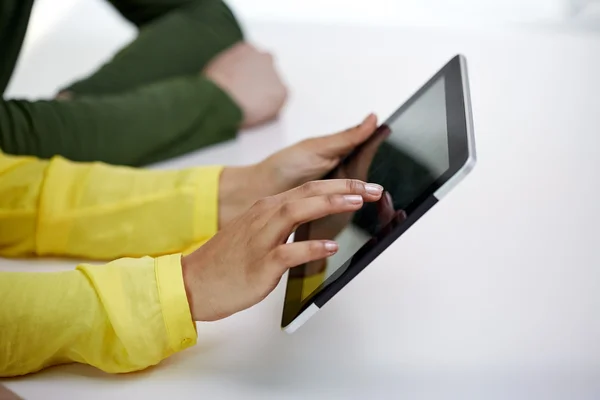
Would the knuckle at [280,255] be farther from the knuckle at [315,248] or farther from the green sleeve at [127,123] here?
the green sleeve at [127,123]

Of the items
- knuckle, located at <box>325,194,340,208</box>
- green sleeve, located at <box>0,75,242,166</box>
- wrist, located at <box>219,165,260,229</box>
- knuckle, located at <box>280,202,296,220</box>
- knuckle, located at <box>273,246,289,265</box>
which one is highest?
knuckle, located at <box>325,194,340,208</box>

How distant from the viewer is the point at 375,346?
1.77 ft

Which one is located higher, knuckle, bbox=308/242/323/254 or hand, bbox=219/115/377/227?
knuckle, bbox=308/242/323/254

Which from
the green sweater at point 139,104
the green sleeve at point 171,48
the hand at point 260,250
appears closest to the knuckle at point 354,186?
the hand at point 260,250

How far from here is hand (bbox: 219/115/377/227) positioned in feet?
2.14

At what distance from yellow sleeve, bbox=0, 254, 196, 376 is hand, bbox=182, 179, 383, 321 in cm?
2

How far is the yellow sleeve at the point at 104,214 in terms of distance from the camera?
2.17 feet

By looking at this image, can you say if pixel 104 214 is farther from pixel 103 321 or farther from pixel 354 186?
pixel 354 186

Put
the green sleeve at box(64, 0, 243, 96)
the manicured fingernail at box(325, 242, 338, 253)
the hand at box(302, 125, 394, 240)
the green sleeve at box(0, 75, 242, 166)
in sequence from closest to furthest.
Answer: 1. the manicured fingernail at box(325, 242, 338, 253)
2. the hand at box(302, 125, 394, 240)
3. the green sleeve at box(0, 75, 242, 166)
4. the green sleeve at box(64, 0, 243, 96)

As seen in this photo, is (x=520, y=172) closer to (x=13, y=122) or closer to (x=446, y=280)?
(x=446, y=280)

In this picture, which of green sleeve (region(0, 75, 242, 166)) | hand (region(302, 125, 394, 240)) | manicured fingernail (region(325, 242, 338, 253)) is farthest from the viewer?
green sleeve (region(0, 75, 242, 166))

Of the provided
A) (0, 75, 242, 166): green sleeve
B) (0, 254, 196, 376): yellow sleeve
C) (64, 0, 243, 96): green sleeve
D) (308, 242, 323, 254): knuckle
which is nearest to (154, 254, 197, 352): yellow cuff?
(0, 254, 196, 376): yellow sleeve

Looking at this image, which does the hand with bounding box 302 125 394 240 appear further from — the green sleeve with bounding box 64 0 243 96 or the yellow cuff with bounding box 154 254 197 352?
the green sleeve with bounding box 64 0 243 96

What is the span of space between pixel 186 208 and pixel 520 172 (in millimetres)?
303
